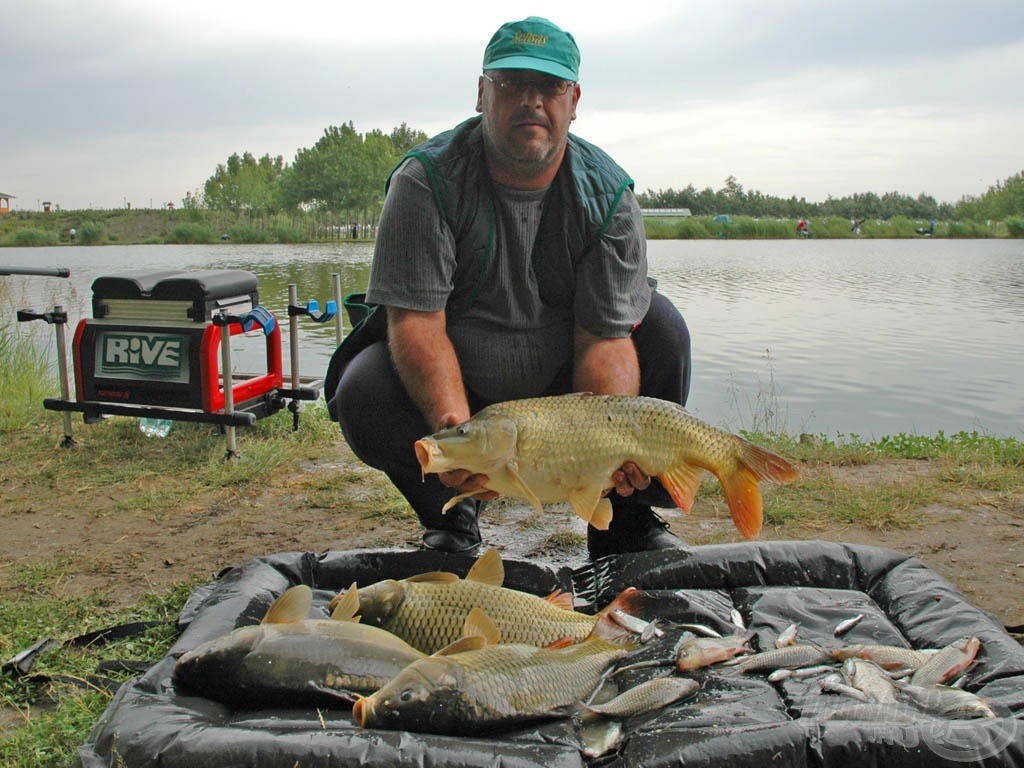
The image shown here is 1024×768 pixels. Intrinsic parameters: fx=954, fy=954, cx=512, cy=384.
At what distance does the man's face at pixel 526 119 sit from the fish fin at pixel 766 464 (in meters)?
0.97

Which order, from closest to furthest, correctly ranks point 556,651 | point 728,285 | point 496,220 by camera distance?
point 556,651 → point 496,220 → point 728,285

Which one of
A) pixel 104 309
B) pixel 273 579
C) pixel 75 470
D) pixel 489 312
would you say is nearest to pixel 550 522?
pixel 489 312

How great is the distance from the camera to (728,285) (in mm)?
14609

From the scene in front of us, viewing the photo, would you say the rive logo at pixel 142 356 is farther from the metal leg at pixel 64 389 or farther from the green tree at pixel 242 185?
the green tree at pixel 242 185

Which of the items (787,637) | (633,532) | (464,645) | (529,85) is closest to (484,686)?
(464,645)

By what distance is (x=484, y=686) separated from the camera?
177cm

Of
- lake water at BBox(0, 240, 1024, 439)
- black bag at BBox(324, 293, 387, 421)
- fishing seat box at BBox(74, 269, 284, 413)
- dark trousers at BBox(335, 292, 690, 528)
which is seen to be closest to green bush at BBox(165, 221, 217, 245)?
lake water at BBox(0, 240, 1024, 439)

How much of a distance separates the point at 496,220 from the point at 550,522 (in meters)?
1.25

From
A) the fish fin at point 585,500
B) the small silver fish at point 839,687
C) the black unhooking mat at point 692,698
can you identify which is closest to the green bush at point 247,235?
the black unhooking mat at point 692,698

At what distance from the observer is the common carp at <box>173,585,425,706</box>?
72.6 inches

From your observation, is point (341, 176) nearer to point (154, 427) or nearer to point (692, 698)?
point (154, 427)

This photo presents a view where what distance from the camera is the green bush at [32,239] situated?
2928cm

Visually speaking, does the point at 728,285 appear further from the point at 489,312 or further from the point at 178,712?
the point at 178,712

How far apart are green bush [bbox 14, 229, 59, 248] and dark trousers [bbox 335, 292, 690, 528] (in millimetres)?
30105
